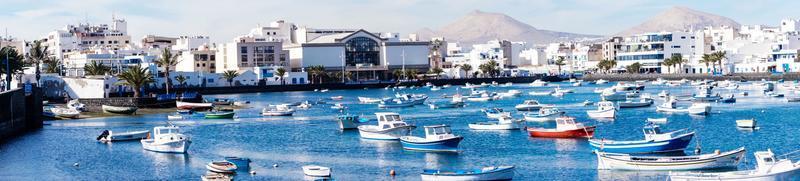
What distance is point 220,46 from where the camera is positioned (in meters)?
199

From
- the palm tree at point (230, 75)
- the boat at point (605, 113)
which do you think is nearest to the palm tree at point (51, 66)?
the palm tree at point (230, 75)

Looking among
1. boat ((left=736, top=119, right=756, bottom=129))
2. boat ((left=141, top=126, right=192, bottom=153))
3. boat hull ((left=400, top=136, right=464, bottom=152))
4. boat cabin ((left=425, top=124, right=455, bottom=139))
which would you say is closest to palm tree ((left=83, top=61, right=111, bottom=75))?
boat ((left=141, top=126, right=192, bottom=153))

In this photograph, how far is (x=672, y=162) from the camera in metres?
45.0

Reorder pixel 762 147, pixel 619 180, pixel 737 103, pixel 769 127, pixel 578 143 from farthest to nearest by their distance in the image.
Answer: pixel 737 103 < pixel 769 127 < pixel 578 143 < pixel 762 147 < pixel 619 180

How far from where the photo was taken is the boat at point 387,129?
211ft

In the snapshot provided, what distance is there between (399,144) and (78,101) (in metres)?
56.8

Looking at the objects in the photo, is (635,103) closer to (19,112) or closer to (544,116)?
(544,116)

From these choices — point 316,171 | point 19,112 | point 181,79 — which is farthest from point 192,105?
point 316,171

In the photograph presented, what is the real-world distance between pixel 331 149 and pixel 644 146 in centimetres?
1812

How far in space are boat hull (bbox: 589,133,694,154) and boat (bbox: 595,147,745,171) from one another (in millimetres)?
5361

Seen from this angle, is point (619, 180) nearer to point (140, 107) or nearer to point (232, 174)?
point (232, 174)

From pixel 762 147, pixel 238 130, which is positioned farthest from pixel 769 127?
pixel 238 130

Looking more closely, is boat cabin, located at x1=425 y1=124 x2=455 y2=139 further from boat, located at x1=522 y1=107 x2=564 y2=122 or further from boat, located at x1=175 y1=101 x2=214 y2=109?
boat, located at x1=175 y1=101 x2=214 y2=109

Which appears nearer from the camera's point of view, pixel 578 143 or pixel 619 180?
pixel 619 180
